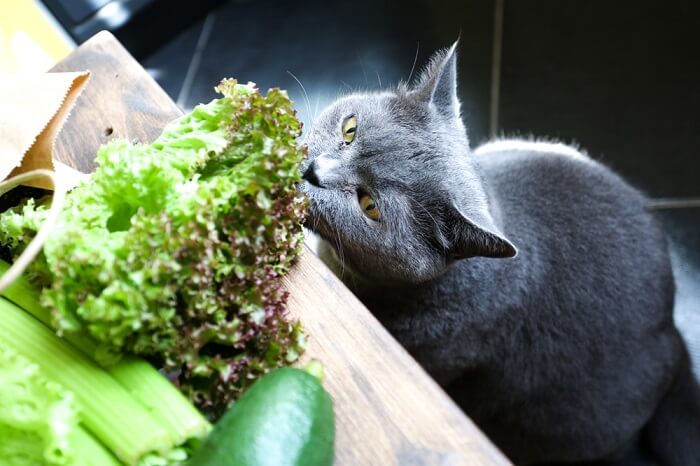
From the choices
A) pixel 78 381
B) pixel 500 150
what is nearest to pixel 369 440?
pixel 78 381

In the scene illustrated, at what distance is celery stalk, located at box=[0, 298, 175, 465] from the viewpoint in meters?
0.61

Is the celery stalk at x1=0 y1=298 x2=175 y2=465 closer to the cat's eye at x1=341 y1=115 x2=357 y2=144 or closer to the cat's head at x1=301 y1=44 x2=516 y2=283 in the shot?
the cat's head at x1=301 y1=44 x2=516 y2=283

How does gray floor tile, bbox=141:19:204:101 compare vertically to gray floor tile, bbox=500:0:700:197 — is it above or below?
above

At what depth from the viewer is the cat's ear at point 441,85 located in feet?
3.32

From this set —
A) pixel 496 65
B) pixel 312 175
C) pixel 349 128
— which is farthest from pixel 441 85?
pixel 496 65

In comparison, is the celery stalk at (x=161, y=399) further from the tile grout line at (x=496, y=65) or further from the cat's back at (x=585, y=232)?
the tile grout line at (x=496, y=65)

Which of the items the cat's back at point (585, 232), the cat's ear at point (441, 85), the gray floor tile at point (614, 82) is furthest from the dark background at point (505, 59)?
the cat's ear at point (441, 85)

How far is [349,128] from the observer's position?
3.45 ft

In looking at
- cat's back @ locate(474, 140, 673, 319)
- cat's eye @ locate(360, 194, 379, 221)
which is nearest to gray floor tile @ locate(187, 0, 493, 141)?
cat's back @ locate(474, 140, 673, 319)

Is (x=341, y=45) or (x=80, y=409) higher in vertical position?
(x=80, y=409)

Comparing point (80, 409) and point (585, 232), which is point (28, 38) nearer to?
point (80, 409)

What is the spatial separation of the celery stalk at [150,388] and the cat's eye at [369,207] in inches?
18.3

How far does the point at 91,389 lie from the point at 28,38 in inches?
54.5

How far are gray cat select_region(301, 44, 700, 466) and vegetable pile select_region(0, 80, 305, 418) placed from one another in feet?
0.82
